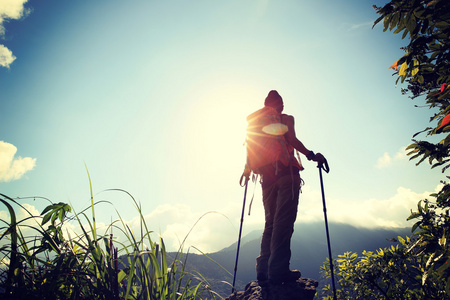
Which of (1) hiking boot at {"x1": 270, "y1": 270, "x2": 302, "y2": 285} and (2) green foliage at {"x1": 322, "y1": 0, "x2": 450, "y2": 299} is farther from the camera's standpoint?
(1) hiking boot at {"x1": 270, "y1": 270, "x2": 302, "y2": 285}

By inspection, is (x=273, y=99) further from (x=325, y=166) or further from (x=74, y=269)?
(x=74, y=269)

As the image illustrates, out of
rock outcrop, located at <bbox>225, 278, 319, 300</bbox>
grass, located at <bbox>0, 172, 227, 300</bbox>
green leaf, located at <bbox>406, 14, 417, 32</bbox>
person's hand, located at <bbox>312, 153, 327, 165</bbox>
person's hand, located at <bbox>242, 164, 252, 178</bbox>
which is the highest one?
green leaf, located at <bbox>406, 14, 417, 32</bbox>

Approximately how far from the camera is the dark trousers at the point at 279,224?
3789 millimetres

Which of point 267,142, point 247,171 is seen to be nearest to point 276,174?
point 267,142

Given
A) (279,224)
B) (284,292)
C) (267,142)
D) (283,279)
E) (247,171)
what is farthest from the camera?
(247,171)

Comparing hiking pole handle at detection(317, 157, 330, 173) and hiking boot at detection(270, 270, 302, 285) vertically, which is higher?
hiking pole handle at detection(317, 157, 330, 173)

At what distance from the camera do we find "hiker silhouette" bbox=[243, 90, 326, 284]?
3893mm

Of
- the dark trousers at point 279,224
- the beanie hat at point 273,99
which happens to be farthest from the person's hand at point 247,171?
the beanie hat at point 273,99

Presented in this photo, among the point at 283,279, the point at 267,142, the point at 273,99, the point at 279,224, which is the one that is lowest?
the point at 283,279

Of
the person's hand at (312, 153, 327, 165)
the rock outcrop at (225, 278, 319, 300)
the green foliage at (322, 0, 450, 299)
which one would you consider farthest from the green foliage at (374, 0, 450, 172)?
the rock outcrop at (225, 278, 319, 300)

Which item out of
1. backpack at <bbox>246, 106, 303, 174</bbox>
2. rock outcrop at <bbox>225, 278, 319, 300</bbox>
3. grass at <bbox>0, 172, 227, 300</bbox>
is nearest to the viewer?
grass at <bbox>0, 172, 227, 300</bbox>

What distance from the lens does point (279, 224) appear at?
4.03 m

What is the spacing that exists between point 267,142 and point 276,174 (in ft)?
2.41

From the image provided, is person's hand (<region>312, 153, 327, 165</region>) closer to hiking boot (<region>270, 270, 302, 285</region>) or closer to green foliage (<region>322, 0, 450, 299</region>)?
green foliage (<region>322, 0, 450, 299</region>)
